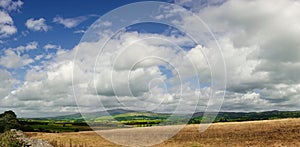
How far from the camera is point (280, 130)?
2212 inches

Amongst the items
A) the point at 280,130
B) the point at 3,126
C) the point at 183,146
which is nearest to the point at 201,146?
the point at 183,146

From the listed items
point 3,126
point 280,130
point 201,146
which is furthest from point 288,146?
point 3,126

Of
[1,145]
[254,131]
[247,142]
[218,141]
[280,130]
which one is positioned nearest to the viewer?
[1,145]

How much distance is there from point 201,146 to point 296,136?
42.9 ft

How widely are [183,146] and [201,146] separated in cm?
252

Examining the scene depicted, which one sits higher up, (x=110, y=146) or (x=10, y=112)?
(x=10, y=112)

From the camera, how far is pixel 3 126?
Result: 83.1 metres

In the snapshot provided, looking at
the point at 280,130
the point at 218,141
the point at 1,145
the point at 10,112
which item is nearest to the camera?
the point at 1,145

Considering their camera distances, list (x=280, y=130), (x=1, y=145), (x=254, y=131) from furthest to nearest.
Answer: (x=254, y=131)
(x=280, y=130)
(x=1, y=145)

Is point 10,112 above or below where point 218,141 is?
above

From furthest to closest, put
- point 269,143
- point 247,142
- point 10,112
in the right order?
1. point 10,112
2. point 247,142
3. point 269,143

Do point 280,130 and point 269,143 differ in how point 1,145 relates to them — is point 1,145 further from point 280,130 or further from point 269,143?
point 280,130

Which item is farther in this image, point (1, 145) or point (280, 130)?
point (280, 130)

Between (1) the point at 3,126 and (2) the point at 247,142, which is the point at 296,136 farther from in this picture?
(1) the point at 3,126
